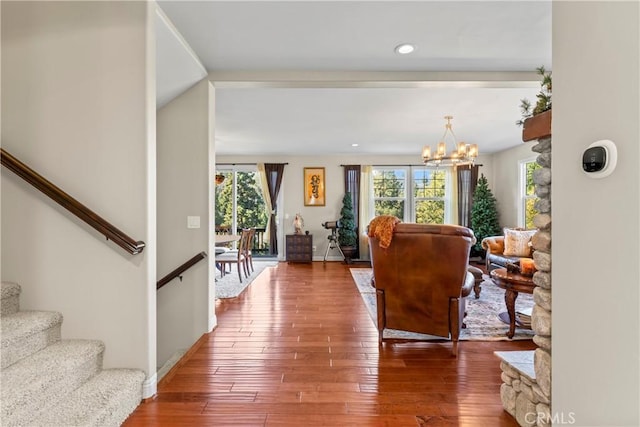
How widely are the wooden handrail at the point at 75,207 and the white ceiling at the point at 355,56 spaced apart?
1.31 meters

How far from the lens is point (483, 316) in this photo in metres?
3.51

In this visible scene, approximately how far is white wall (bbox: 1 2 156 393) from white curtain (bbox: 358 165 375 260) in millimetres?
6237

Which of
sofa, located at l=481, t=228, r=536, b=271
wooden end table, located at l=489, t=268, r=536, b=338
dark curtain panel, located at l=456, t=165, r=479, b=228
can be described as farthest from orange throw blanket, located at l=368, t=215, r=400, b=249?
dark curtain panel, located at l=456, t=165, r=479, b=228

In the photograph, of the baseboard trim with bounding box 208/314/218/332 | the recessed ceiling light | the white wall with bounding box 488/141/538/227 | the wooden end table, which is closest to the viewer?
the recessed ceiling light

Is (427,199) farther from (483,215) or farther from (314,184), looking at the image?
(314,184)

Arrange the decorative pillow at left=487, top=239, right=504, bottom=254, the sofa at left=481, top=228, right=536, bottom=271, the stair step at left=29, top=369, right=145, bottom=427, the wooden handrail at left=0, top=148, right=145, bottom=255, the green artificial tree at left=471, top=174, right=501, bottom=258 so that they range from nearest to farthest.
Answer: the stair step at left=29, top=369, right=145, bottom=427
the wooden handrail at left=0, top=148, right=145, bottom=255
the sofa at left=481, top=228, right=536, bottom=271
the decorative pillow at left=487, top=239, right=504, bottom=254
the green artificial tree at left=471, top=174, right=501, bottom=258

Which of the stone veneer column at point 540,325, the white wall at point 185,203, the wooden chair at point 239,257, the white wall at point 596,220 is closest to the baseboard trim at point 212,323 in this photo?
the white wall at point 185,203

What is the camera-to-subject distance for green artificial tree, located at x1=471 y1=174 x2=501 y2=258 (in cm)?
721

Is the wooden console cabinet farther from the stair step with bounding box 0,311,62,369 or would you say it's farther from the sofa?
the stair step with bounding box 0,311,62,369

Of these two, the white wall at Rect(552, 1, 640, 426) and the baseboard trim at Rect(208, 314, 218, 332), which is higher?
the white wall at Rect(552, 1, 640, 426)

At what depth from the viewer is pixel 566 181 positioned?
123 centimetres

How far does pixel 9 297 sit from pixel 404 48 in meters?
3.37

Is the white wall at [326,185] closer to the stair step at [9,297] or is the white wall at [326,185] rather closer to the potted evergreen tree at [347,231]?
the potted evergreen tree at [347,231]

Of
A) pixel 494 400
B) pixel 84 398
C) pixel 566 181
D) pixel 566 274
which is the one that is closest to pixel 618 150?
pixel 566 181
